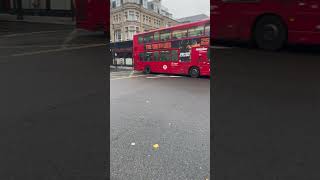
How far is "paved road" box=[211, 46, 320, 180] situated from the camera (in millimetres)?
2340

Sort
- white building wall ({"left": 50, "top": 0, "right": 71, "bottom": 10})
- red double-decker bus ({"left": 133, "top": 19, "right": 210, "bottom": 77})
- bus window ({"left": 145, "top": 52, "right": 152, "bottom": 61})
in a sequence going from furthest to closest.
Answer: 1. bus window ({"left": 145, "top": 52, "right": 152, "bottom": 61})
2. white building wall ({"left": 50, "top": 0, "right": 71, "bottom": 10})
3. red double-decker bus ({"left": 133, "top": 19, "right": 210, "bottom": 77})

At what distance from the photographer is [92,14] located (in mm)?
8062

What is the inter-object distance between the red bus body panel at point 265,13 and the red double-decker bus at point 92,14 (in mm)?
3205

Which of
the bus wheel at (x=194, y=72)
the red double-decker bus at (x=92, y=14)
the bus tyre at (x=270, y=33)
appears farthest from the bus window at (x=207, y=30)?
the red double-decker bus at (x=92, y=14)

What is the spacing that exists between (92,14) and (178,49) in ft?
10.1

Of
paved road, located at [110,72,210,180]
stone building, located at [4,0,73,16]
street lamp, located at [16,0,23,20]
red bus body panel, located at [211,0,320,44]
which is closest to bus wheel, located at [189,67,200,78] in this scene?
red bus body panel, located at [211,0,320,44]

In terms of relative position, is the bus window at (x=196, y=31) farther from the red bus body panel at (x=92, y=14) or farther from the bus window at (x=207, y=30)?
the red bus body panel at (x=92, y=14)

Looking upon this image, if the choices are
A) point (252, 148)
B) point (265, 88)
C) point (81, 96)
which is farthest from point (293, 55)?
point (81, 96)

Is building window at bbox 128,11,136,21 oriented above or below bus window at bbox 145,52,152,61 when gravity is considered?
above

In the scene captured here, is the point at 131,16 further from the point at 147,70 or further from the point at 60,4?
the point at 60,4

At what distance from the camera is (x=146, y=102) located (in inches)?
225

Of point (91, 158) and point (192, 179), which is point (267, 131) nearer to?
point (192, 179)

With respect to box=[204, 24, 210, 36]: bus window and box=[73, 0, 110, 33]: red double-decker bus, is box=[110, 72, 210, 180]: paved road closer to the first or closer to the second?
box=[204, 24, 210, 36]: bus window

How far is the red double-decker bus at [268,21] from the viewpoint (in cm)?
586
